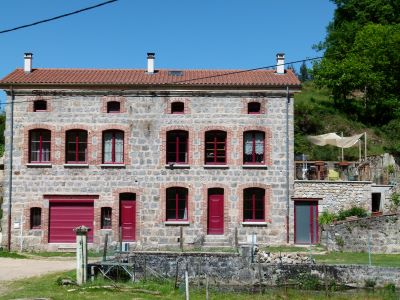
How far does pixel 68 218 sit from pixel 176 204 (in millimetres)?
5342

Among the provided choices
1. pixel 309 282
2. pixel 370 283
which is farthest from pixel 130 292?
pixel 370 283

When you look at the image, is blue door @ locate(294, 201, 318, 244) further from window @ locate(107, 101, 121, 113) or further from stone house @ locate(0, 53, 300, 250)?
window @ locate(107, 101, 121, 113)

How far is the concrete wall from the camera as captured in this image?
92.7ft

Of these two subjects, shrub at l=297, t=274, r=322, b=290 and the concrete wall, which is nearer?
shrub at l=297, t=274, r=322, b=290

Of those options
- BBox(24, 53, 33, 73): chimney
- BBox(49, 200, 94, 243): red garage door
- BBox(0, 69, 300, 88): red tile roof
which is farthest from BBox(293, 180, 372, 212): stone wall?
BBox(24, 53, 33, 73): chimney

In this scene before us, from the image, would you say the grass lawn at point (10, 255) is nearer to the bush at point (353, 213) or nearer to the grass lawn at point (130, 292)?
the grass lawn at point (130, 292)

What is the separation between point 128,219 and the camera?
93.4 ft

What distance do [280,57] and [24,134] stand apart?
13.5 m

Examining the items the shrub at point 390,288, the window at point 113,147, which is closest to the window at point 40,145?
the window at point 113,147

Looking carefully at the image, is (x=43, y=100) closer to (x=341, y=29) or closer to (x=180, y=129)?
(x=180, y=129)

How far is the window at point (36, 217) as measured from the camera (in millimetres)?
28438

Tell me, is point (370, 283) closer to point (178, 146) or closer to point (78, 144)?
point (178, 146)

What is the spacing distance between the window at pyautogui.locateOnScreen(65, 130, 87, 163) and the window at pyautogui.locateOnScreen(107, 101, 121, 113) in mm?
1688

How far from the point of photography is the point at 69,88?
28.4m
